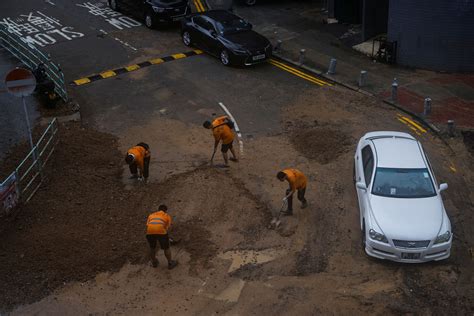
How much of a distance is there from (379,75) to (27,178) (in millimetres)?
12294

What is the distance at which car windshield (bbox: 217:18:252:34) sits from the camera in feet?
70.7

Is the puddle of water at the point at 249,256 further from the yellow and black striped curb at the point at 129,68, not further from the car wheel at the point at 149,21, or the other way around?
the car wheel at the point at 149,21

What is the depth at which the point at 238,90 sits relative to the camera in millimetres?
19562

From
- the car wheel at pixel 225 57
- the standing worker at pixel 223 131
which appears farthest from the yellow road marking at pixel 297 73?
the standing worker at pixel 223 131

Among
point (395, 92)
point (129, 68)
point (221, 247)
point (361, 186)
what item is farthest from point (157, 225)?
point (129, 68)

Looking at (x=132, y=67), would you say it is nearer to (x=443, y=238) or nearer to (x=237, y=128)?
(x=237, y=128)

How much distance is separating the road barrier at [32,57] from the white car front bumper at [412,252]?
11.6m

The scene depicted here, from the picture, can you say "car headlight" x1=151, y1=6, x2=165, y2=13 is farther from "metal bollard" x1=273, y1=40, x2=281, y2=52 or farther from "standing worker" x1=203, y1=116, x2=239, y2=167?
"standing worker" x1=203, y1=116, x2=239, y2=167

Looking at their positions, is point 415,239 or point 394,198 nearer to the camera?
point 415,239

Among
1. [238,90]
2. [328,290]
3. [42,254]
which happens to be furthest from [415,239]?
[238,90]

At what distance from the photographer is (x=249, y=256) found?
11.7 metres

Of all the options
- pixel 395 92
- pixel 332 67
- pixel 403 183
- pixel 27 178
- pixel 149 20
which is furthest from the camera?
pixel 149 20

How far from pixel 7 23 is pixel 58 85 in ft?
30.0

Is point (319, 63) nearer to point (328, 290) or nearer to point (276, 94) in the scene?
point (276, 94)
